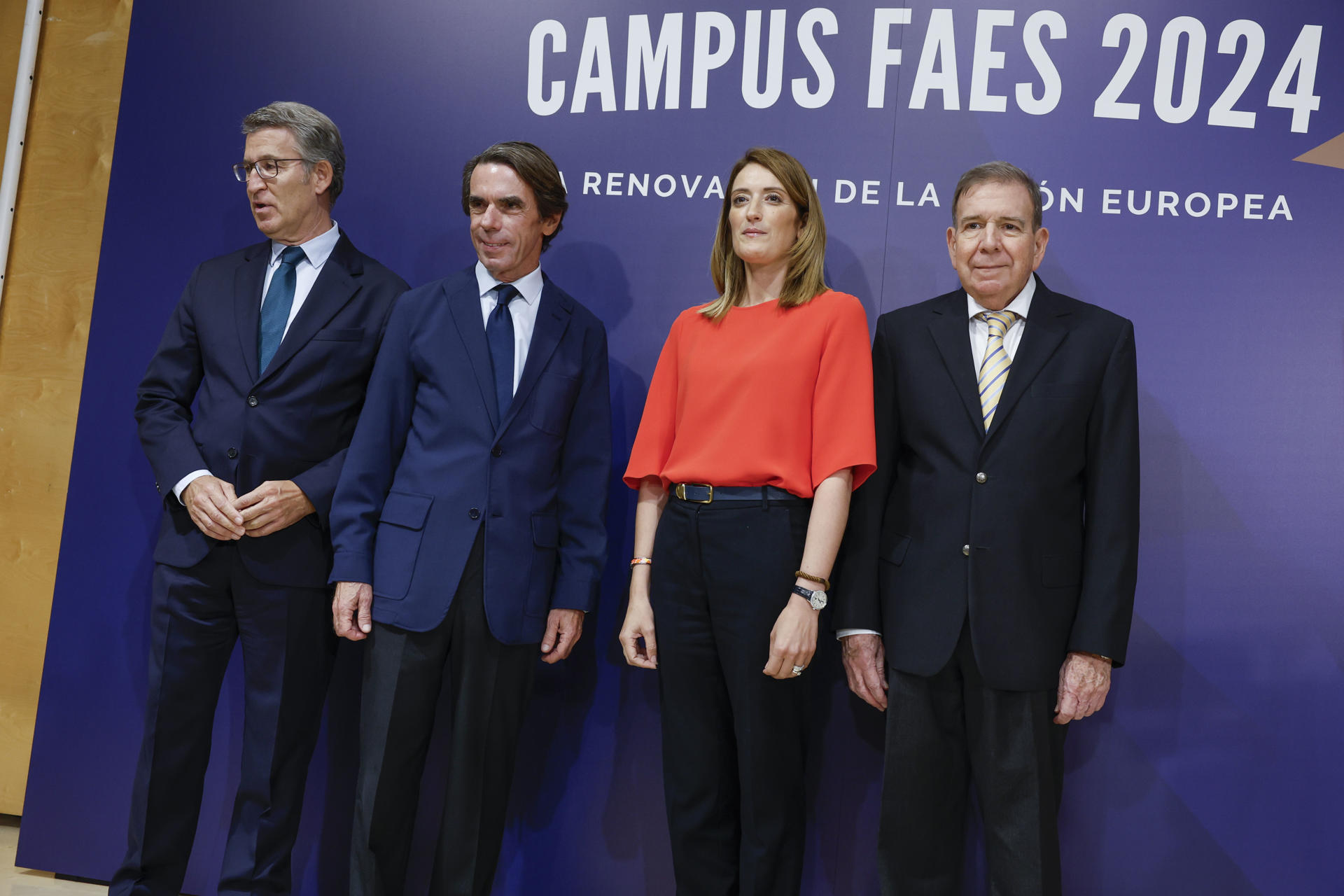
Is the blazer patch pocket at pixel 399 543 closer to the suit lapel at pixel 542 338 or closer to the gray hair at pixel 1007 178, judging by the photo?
the suit lapel at pixel 542 338

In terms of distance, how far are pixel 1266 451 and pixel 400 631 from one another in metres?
2.28

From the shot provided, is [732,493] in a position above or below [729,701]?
above

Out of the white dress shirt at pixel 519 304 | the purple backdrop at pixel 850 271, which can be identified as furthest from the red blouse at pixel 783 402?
the purple backdrop at pixel 850 271

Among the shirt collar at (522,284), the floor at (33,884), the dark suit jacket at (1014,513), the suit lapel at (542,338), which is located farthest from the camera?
the floor at (33,884)

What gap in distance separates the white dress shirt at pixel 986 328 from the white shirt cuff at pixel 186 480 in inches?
63.7

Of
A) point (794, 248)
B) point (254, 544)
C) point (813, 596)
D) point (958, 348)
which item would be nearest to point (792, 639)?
point (813, 596)

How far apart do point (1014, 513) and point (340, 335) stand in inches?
67.4

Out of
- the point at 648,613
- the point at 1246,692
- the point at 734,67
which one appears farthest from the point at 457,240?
the point at 1246,692

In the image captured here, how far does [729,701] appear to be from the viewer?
2.33 metres

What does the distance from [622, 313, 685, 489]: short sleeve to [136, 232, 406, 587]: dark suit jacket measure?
756mm

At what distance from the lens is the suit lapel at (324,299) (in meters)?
2.55

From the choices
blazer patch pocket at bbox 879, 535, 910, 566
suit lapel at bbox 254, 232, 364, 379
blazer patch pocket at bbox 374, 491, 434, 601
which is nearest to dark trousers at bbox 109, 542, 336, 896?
blazer patch pocket at bbox 374, 491, 434, 601

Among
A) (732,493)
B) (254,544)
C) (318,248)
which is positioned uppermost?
(318,248)

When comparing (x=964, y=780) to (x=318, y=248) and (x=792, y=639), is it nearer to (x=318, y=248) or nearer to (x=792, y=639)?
(x=792, y=639)
